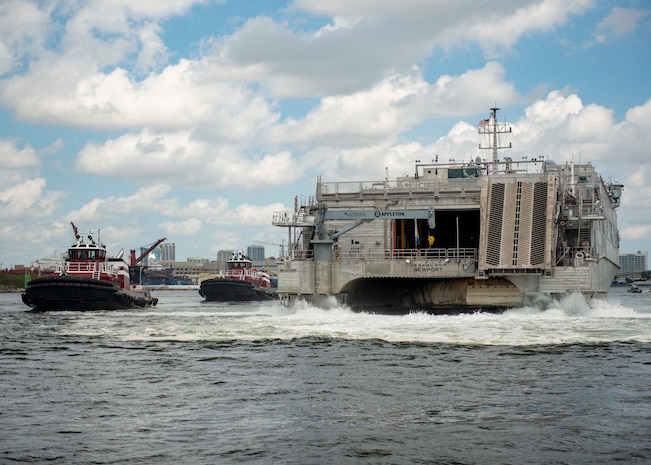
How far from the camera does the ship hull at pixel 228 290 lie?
96562 millimetres

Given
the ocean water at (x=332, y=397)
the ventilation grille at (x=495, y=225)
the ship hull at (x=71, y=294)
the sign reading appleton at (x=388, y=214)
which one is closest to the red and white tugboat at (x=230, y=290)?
the ship hull at (x=71, y=294)

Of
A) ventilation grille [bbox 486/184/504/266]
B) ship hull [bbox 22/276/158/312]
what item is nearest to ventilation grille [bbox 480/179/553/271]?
ventilation grille [bbox 486/184/504/266]

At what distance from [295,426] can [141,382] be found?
248 inches

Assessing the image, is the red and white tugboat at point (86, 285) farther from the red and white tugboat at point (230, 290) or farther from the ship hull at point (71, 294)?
the red and white tugboat at point (230, 290)

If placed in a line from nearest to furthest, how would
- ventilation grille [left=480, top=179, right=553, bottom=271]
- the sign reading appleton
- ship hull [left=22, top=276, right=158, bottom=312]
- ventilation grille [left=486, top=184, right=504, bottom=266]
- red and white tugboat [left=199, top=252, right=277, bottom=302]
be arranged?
ventilation grille [left=480, top=179, right=553, bottom=271], ventilation grille [left=486, top=184, right=504, bottom=266], the sign reading appleton, ship hull [left=22, top=276, right=158, bottom=312], red and white tugboat [left=199, top=252, right=277, bottom=302]

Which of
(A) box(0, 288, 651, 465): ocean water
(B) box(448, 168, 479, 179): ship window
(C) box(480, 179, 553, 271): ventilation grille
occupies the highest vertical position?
(B) box(448, 168, 479, 179): ship window

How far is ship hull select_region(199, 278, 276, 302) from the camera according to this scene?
96.6 metres

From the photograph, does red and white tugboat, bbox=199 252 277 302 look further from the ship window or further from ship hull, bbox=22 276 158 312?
the ship window

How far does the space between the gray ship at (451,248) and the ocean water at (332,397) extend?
33.3ft

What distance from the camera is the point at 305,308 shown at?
44219mm

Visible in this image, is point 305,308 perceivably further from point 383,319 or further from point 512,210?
point 512,210

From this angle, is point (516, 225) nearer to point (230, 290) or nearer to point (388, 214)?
point (388, 214)

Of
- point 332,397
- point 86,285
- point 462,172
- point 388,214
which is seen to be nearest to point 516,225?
point 388,214

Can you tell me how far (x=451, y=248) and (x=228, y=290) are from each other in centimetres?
5442
